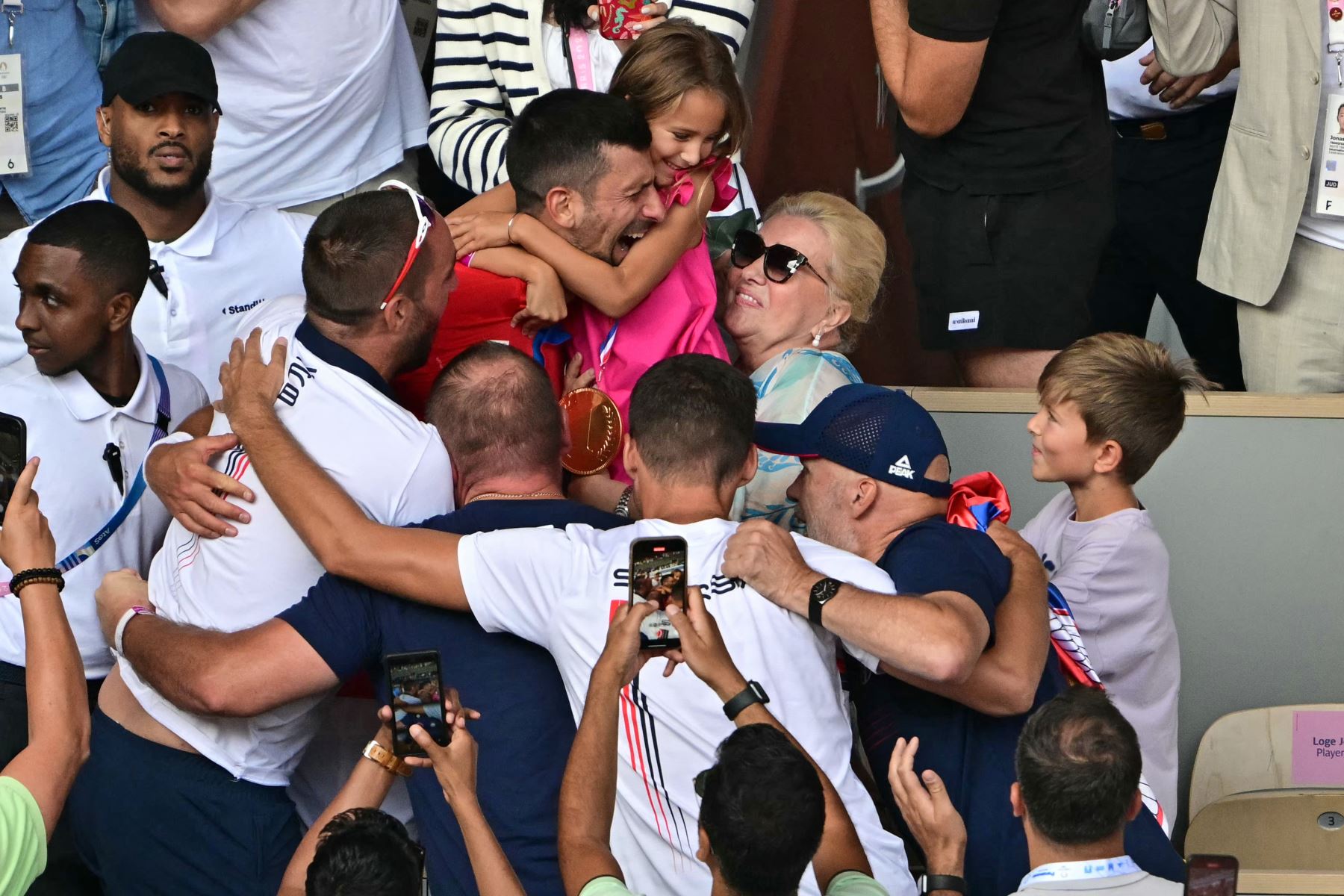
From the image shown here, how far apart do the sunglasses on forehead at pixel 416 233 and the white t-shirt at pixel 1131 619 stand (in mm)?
1493

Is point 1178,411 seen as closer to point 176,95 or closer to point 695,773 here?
point 695,773

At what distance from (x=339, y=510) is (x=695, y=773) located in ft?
2.40

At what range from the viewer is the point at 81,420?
9.94 ft

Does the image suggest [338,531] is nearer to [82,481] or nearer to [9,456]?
[9,456]

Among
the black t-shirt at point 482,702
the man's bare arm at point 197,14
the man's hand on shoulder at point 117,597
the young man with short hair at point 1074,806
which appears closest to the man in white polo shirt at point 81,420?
the man's hand on shoulder at point 117,597

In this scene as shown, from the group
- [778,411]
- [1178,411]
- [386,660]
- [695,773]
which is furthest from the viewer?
[1178,411]

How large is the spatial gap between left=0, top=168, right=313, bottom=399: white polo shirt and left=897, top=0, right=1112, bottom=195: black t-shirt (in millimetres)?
1629

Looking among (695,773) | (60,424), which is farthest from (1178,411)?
(60,424)

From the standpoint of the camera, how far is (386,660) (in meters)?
2.27

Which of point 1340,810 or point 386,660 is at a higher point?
point 386,660

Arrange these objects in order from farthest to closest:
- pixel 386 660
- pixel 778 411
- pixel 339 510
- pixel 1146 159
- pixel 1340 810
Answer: pixel 1146 159, pixel 1340 810, pixel 778 411, pixel 339 510, pixel 386 660

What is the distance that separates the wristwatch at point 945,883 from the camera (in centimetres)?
238

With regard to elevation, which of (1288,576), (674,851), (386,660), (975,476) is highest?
(386,660)

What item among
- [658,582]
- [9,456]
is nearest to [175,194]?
[9,456]
